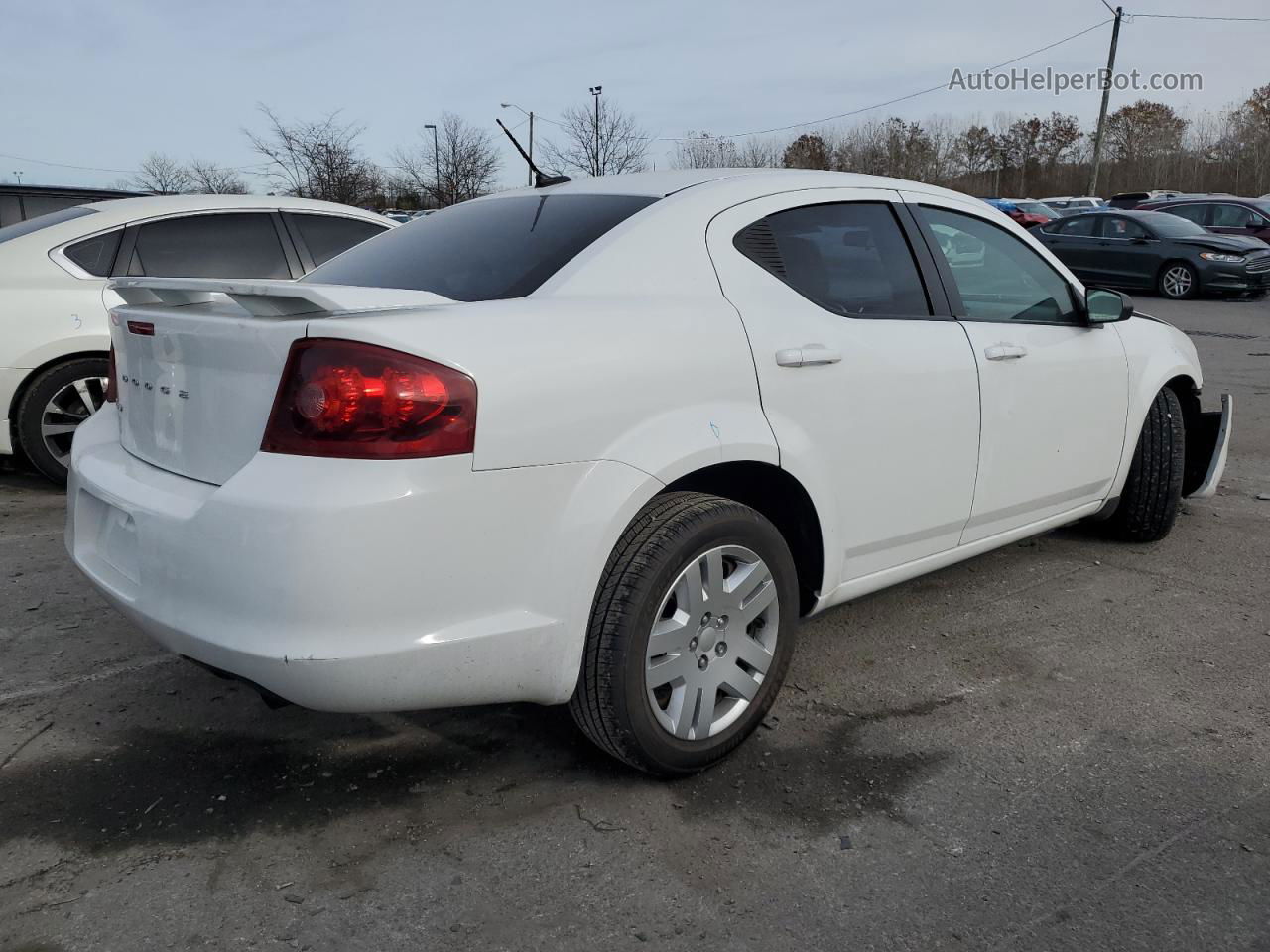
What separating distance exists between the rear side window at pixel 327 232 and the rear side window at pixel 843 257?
3.92 metres

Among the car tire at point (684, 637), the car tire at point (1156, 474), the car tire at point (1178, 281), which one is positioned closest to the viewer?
the car tire at point (684, 637)

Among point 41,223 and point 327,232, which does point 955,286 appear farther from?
point 41,223

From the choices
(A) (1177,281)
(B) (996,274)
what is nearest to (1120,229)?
(A) (1177,281)

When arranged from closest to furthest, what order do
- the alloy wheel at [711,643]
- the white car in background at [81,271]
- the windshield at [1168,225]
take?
the alloy wheel at [711,643] → the white car in background at [81,271] → the windshield at [1168,225]

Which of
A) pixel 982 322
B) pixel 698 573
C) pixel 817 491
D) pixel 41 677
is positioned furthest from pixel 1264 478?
pixel 41 677

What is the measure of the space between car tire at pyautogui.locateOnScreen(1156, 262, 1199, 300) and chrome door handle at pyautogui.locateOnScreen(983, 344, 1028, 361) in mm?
15249

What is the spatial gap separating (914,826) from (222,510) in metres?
1.75

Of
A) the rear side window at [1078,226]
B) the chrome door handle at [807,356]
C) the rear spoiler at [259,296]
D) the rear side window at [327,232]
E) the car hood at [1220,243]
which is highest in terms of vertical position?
the rear spoiler at [259,296]

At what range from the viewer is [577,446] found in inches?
92.4

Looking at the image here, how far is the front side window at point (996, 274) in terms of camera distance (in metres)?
3.57

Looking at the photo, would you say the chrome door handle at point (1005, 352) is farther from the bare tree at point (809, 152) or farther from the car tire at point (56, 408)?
the bare tree at point (809, 152)

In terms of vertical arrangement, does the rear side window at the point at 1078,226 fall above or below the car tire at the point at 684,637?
above

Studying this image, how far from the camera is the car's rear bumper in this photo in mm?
2123

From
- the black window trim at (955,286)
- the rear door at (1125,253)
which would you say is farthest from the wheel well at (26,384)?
the rear door at (1125,253)
